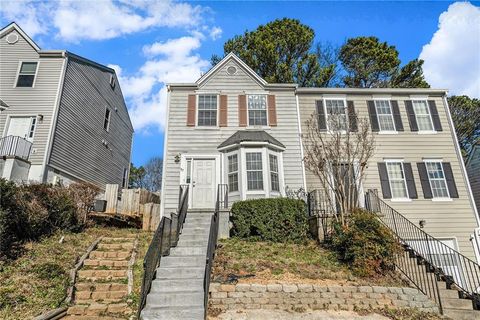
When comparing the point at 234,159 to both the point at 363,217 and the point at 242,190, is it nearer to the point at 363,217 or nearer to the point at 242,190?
the point at 242,190

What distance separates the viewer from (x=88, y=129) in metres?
16.7

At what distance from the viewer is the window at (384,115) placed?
1356cm

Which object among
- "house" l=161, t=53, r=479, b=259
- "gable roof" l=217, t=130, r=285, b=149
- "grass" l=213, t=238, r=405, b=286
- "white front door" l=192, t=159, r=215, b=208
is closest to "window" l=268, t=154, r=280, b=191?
"house" l=161, t=53, r=479, b=259

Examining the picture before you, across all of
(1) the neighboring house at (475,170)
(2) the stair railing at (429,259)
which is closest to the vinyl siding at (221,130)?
(2) the stair railing at (429,259)

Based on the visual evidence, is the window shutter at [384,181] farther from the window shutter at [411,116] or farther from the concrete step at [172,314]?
the concrete step at [172,314]

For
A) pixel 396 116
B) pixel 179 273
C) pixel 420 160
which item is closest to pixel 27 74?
pixel 179 273

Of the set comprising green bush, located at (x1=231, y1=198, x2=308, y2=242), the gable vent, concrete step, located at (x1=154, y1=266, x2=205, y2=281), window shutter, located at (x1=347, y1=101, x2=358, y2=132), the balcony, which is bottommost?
concrete step, located at (x1=154, y1=266, x2=205, y2=281)

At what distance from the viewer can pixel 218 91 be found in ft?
44.9

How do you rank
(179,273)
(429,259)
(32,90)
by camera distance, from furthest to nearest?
(32,90)
(429,259)
(179,273)

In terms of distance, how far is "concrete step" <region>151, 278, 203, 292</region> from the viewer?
612 cm

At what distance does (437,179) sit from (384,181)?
2487mm

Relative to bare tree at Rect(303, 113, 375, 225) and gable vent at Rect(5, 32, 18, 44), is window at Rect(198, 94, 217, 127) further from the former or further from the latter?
gable vent at Rect(5, 32, 18, 44)

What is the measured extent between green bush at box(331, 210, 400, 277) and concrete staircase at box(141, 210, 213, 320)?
4.18m

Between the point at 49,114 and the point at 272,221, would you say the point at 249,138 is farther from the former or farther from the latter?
the point at 49,114
